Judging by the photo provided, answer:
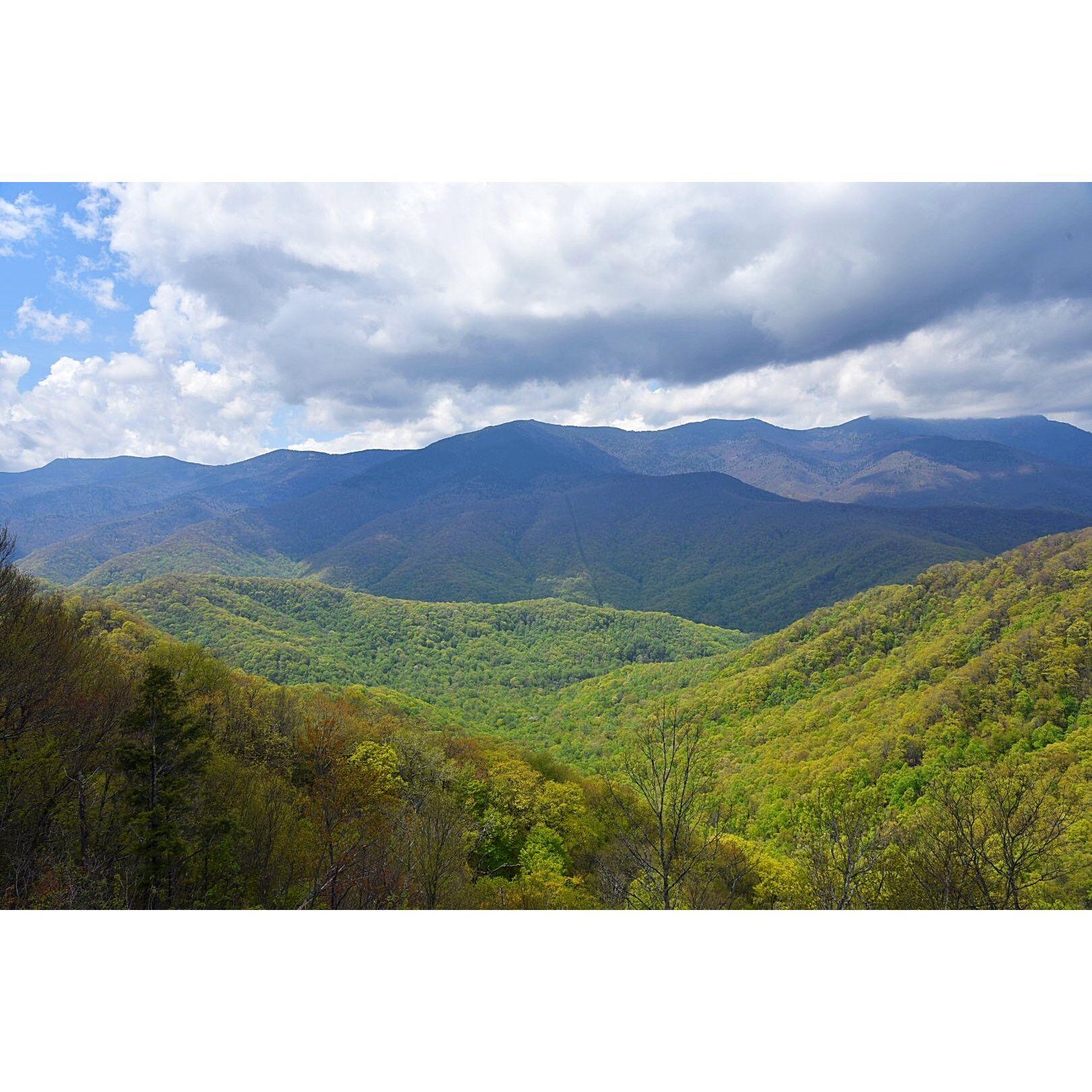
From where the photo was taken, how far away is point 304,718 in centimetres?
2092

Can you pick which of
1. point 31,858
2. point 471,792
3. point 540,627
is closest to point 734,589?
point 540,627

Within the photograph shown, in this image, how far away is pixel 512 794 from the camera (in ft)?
62.8

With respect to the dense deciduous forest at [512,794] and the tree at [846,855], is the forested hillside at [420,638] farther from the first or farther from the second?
the tree at [846,855]

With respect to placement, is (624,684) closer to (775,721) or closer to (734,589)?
(775,721)

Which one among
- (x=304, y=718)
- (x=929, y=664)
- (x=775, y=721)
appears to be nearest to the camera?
(x=304, y=718)

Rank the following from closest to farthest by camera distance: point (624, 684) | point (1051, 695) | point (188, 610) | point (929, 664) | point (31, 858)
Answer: point (31, 858) < point (1051, 695) < point (929, 664) < point (624, 684) < point (188, 610)

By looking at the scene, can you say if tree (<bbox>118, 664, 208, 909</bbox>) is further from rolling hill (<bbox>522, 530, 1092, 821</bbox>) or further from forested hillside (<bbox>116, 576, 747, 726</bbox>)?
forested hillside (<bbox>116, 576, 747, 726</bbox>)

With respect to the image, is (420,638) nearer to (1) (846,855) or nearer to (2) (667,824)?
(1) (846,855)

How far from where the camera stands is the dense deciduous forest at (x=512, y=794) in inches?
354

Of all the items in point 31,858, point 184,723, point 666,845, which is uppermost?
point 184,723

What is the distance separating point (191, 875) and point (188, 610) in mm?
106910

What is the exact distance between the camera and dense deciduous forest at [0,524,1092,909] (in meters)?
9.00

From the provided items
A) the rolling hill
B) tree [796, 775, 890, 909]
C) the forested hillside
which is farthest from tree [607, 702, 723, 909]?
the forested hillside

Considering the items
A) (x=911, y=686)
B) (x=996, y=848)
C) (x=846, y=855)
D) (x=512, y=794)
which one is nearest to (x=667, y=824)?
(x=846, y=855)
